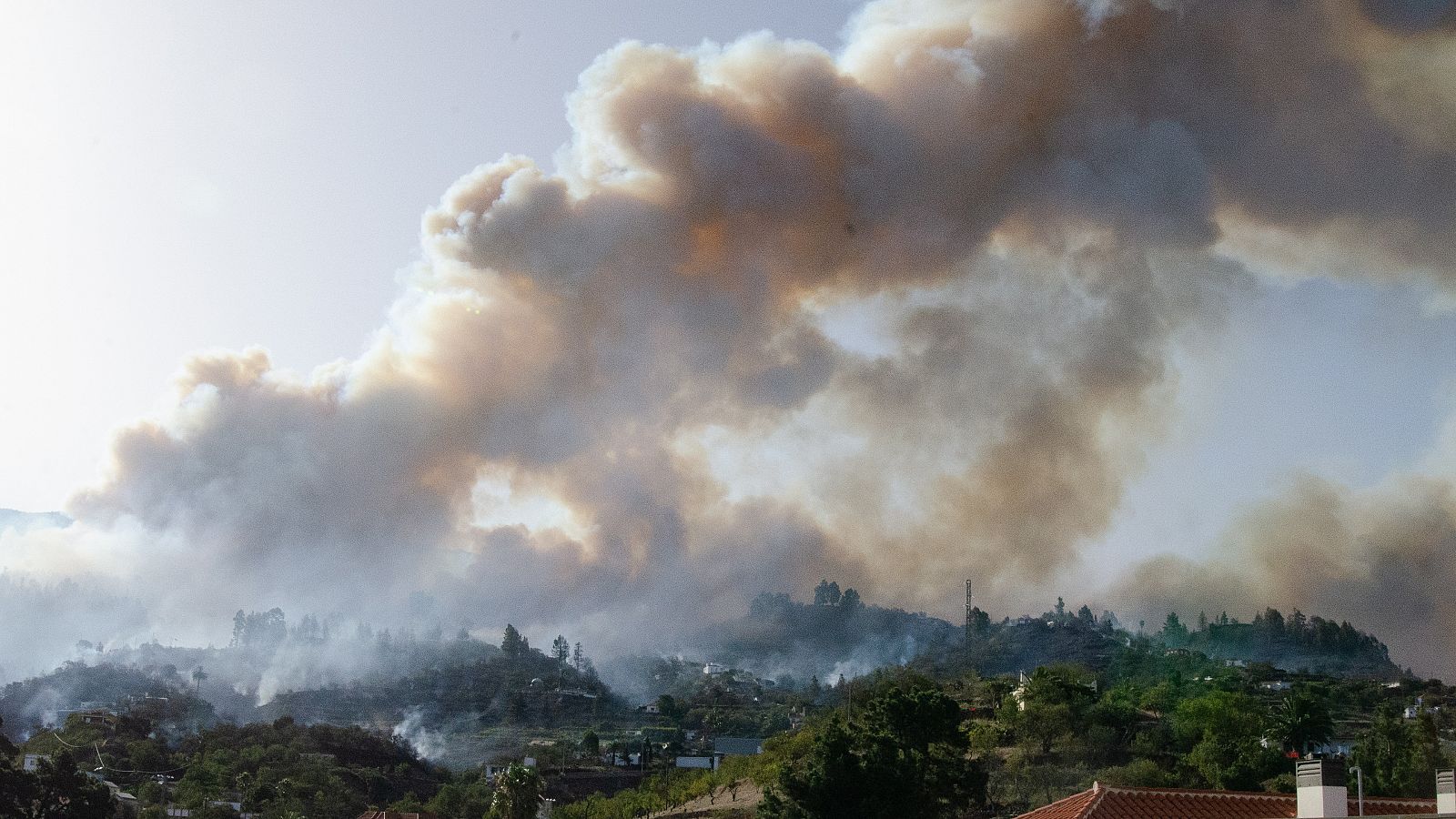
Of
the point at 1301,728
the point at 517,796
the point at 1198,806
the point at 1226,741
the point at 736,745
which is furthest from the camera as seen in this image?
the point at 736,745

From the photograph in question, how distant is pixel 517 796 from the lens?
2761 inches

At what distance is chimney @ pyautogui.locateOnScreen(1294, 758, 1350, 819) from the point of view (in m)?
28.2

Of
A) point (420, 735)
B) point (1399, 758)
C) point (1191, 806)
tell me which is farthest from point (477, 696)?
point (1191, 806)

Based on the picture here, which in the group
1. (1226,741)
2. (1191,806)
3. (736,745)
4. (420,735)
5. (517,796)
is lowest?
(517,796)

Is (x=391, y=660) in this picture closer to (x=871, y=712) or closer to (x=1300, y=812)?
(x=871, y=712)

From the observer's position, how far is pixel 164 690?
15862 centimetres

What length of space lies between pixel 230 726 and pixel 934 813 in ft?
322

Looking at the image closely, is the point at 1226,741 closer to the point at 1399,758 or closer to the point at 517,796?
the point at 1399,758

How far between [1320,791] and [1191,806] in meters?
4.98

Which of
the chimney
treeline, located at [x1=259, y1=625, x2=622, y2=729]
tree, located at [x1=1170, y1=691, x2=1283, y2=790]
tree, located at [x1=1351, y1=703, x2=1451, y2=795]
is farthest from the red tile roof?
treeline, located at [x1=259, y1=625, x2=622, y2=729]

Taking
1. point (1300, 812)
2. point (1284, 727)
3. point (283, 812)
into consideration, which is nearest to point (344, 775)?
point (283, 812)

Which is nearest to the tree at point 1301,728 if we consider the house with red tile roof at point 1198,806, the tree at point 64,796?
the house with red tile roof at point 1198,806

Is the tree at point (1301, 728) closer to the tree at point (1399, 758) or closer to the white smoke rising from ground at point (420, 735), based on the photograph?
the tree at point (1399, 758)

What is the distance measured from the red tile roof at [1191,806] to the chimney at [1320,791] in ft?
10.5
